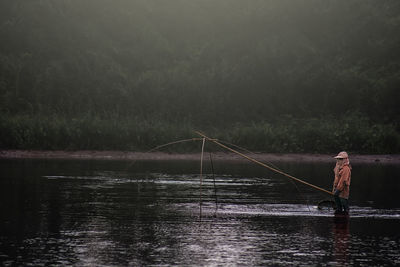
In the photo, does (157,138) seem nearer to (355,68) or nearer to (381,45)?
(355,68)

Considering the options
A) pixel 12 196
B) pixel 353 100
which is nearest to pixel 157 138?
pixel 353 100

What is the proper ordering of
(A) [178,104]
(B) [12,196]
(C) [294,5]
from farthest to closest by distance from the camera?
(C) [294,5]
(A) [178,104]
(B) [12,196]

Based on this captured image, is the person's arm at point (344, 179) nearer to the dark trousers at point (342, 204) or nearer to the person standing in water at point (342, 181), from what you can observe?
the person standing in water at point (342, 181)

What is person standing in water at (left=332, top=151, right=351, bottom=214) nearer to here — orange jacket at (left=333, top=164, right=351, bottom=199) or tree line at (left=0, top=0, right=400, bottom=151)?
orange jacket at (left=333, top=164, right=351, bottom=199)

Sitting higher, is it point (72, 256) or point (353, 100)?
point (353, 100)

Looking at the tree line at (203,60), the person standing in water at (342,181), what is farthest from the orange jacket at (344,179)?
the tree line at (203,60)

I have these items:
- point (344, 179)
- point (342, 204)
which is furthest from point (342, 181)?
point (342, 204)

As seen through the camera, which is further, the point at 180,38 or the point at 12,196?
the point at 180,38

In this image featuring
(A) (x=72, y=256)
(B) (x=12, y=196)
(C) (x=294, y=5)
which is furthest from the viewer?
(C) (x=294, y=5)

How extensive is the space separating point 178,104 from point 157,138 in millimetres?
12251

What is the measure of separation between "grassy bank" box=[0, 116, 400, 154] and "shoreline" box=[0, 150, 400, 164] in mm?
805

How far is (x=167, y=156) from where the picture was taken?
135ft

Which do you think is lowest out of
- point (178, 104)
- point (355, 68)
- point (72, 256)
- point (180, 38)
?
point (72, 256)

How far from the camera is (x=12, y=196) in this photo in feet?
62.7
